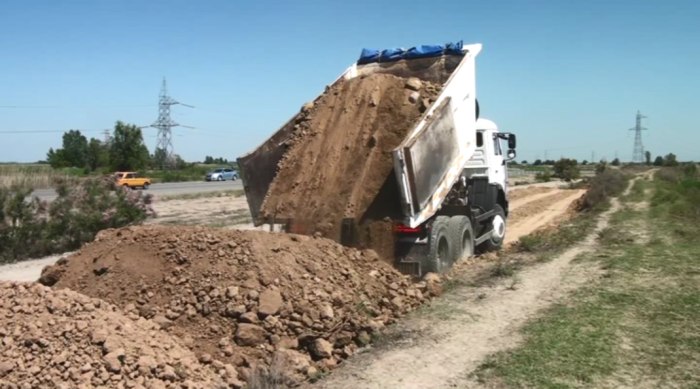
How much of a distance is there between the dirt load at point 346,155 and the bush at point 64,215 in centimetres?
702

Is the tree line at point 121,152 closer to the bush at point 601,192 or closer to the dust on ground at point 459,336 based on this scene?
the bush at point 601,192

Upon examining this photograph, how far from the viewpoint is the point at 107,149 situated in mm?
72250

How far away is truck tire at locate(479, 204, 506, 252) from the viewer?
1330 cm

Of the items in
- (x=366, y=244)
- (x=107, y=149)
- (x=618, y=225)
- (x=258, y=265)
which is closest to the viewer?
(x=258, y=265)

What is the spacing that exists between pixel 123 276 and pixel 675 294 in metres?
6.86

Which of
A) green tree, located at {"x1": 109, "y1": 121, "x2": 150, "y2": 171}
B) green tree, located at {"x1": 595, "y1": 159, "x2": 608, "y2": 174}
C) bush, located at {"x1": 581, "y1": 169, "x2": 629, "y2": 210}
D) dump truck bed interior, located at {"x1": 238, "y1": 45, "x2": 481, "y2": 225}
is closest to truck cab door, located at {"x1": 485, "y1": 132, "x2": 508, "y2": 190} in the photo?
dump truck bed interior, located at {"x1": 238, "y1": 45, "x2": 481, "y2": 225}

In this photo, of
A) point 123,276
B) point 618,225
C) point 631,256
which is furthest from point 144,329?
point 618,225

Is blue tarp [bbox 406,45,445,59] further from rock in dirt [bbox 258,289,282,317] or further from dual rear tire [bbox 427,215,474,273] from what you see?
rock in dirt [bbox 258,289,282,317]

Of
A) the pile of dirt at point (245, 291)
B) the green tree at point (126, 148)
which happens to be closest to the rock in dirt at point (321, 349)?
the pile of dirt at point (245, 291)

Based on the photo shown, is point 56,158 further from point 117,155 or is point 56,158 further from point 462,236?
point 462,236

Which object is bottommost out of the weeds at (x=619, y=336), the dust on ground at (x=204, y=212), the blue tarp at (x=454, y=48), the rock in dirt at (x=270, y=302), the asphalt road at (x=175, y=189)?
the dust on ground at (x=204, y=212)

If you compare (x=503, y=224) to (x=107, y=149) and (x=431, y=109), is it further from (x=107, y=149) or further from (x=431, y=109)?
(x=107, y=149)

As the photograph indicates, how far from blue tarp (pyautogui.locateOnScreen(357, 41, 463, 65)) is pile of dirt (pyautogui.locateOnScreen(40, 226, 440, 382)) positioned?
5.11m

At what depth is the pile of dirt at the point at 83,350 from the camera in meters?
4.93
